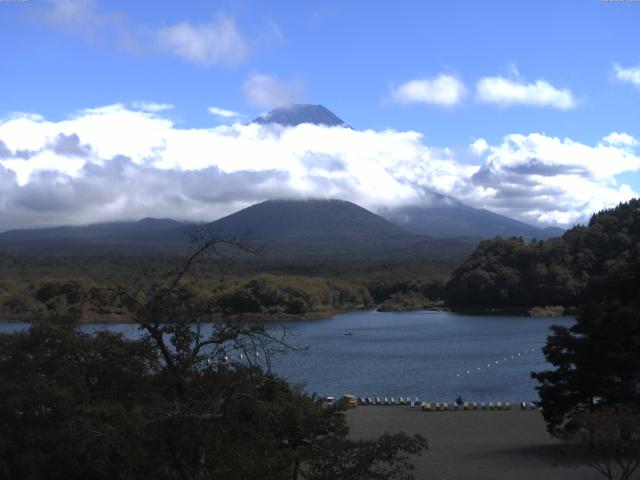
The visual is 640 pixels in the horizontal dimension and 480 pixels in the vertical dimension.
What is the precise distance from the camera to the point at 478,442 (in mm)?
15734

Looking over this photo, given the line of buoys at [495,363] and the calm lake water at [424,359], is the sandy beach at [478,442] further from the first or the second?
the line of buoys at [495,363]

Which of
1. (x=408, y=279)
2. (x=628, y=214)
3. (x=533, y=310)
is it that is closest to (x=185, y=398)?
(x=533, y=310)

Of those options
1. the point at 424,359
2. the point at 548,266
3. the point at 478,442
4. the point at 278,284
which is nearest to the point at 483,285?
the point at 548,266

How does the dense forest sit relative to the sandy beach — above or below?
above

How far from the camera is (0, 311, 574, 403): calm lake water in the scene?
25.5 m

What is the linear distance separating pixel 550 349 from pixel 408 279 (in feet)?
193

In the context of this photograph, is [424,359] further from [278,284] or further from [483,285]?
[278,284]

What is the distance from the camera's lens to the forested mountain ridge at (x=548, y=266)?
55.7 metres

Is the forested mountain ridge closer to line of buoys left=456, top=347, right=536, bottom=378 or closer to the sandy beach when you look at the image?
line of buoys left=456, top=347, right=536, bottom=378

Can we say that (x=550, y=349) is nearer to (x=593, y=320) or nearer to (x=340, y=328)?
(x=593, y=320)

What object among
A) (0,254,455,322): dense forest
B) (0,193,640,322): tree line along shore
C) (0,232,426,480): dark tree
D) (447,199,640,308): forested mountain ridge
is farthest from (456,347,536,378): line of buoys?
(0,232,426,480): dark tree

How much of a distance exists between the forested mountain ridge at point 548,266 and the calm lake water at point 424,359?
216 inches

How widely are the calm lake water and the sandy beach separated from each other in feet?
9.86

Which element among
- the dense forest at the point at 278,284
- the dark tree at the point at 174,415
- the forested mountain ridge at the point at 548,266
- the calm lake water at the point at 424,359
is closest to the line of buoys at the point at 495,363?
the calm lake water at the point at 424,359
